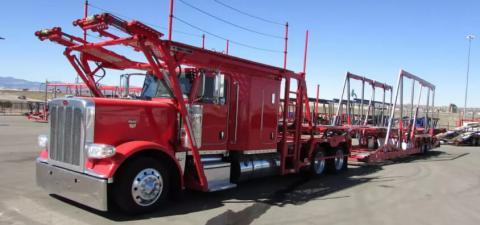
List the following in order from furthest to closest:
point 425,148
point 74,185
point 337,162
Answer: point 425,148, point 337,162, point 74,185

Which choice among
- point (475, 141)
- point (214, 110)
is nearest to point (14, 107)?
point (475, 141)

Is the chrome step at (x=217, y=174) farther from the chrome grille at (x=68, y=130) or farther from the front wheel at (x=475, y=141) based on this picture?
the front wheel at (x=475, y=141)

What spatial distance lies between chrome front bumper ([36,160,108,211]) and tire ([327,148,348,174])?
292 inches

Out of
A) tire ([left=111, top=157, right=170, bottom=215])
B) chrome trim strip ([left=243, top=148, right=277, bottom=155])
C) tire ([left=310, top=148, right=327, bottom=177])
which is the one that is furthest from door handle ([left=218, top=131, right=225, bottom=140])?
tire ([left=310, top=148, right=327, bottom=177])

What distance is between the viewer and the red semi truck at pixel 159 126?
20.5 feet

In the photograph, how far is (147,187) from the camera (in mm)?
6473

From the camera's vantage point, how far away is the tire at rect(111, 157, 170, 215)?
243 inches

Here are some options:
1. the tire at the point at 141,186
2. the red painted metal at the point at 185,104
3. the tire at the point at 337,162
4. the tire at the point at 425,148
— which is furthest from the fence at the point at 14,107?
the tire at the point at 141,186

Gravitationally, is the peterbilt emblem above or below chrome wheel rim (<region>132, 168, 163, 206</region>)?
above

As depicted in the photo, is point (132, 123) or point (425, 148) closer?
point (132, 123)

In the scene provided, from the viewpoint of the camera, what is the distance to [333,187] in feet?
32.2

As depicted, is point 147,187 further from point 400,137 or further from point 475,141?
point 475,141

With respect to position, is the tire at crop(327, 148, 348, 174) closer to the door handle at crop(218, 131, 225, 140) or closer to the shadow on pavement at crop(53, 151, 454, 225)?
the shadow on pavement at crop(53, 151, 454, 225)

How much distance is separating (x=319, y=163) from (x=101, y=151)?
6.82m
